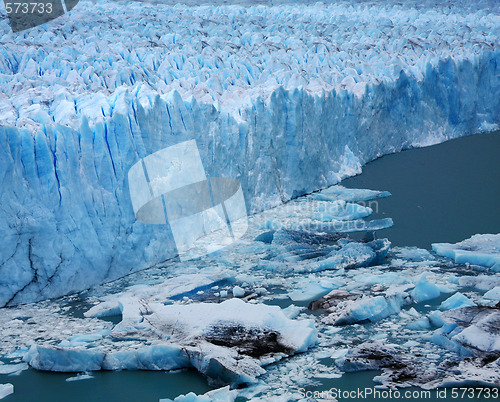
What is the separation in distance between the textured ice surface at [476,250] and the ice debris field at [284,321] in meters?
0.02

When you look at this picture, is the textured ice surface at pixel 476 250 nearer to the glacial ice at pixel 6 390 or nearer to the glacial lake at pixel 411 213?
the glacial lake at pixel 411 213

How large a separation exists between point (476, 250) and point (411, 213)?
129 cm

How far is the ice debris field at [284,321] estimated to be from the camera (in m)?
3.61

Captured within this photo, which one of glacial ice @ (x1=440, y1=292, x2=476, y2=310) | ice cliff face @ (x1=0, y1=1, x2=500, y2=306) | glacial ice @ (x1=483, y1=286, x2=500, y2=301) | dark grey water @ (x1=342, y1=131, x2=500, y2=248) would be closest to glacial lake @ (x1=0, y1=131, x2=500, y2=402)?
dark grey water @ (x1=342, y1=131, x2=500, y2=248)

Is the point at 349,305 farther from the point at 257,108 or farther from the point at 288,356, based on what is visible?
the point at 257,108

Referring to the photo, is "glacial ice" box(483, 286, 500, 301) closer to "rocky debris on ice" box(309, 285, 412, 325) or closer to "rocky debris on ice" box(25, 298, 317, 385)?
"rocky debris on ice" box(309, 285, 412, 325)

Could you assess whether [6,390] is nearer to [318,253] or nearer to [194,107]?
[318,253]

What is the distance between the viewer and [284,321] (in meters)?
4.09

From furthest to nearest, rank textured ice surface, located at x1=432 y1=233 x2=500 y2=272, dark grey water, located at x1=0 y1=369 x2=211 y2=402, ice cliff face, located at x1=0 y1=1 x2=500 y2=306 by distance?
textured ice surface, located at x1=432 y1=233 x2=500 y2=272
ice cliff face, located at x1=0 y1=1 x2=500 y2=306
dark grey water, located at x1=0 y1=369 x2=211 y2=402

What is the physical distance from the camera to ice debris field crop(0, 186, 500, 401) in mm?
3605

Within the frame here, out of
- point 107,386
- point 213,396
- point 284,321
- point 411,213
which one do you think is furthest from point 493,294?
point 107,386

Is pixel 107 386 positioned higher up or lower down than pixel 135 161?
lower down

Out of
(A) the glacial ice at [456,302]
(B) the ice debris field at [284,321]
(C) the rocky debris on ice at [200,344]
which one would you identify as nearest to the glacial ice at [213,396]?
(B) the ice debris field at [284,321]

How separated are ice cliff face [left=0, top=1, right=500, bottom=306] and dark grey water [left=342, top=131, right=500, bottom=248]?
330 millimetres
